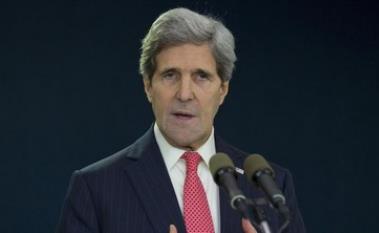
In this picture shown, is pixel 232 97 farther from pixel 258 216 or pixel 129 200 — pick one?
pixel 258 216

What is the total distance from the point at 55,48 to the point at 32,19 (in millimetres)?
151

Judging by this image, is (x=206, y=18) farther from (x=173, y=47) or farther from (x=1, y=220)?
(x=1, y=220)

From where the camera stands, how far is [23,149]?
3918 millimetres

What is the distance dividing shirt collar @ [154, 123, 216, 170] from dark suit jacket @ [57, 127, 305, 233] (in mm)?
19

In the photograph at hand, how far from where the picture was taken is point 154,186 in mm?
2436

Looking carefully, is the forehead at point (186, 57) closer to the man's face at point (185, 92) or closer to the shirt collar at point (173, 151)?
the man's face at point (185, 92)

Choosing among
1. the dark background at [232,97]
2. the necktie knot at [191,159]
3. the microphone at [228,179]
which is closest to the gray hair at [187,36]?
the necktie knot at [191,159]

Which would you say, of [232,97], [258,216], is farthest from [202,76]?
[232,97]

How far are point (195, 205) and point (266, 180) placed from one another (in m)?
0.55

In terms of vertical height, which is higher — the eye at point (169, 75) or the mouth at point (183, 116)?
the eye at point (169, 75)

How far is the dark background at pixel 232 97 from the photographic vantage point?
3.92 metres

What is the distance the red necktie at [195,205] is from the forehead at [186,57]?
25 centimetres

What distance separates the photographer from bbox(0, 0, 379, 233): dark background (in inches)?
154

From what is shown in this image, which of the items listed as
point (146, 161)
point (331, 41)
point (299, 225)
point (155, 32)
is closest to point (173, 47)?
point (155, 32)
